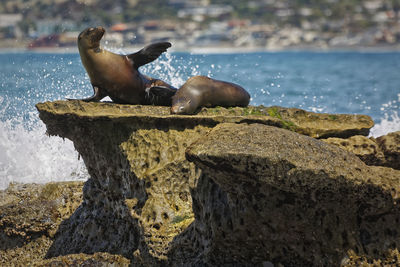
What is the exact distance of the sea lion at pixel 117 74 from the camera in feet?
16.0

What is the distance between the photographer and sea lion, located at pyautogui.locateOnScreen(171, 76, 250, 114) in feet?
15.5

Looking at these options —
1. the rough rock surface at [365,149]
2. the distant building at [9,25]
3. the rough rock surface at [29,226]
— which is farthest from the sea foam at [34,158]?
the distant building at [9,25]

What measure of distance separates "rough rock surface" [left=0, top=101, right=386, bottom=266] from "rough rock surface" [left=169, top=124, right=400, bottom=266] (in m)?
0.23

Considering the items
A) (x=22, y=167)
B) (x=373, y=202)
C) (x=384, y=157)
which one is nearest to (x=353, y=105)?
(x=22, y=167)

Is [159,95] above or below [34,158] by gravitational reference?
Result: above

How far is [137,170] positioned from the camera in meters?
4.30

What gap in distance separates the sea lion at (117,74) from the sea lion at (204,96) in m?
0.20

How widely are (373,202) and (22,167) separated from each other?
545 cm

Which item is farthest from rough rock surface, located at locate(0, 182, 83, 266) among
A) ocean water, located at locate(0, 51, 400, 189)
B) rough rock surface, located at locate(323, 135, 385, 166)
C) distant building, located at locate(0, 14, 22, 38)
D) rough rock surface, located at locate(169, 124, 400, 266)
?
distant building, located at locate(0, 14, 22, 38)

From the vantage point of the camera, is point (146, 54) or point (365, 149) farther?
point (146, 54)

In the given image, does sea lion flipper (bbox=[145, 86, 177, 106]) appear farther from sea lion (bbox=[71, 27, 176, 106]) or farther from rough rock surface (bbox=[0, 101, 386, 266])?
rough rock surface (bbox=[0, 101, 386, 266])

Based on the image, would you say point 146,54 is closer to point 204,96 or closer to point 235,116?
point 204,96

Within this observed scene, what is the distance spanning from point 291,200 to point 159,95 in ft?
6.16

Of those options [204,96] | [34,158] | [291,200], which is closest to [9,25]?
[34,158]
